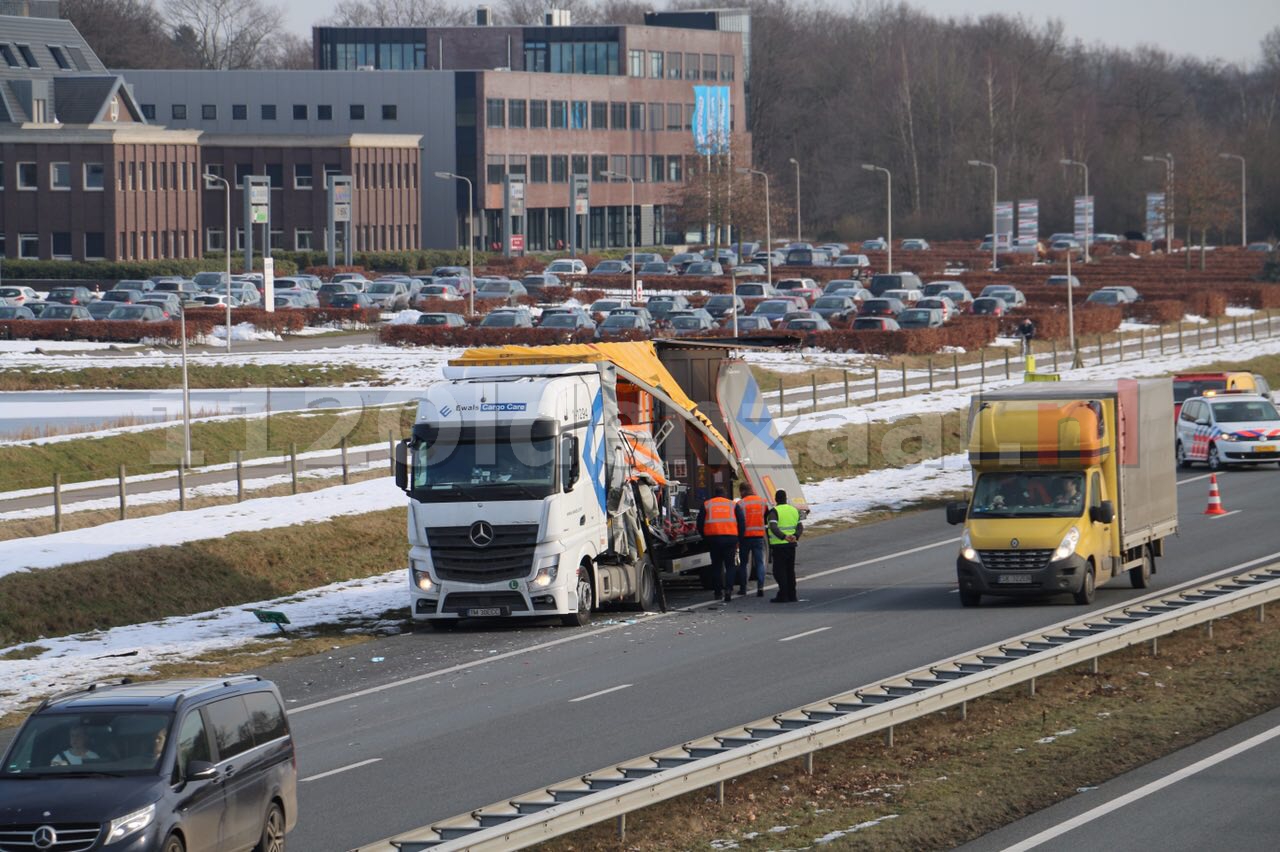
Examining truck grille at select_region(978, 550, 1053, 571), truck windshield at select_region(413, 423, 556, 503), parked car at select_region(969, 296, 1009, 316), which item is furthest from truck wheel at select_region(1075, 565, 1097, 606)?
parked car at select_region(969, 296, 1009, 316)

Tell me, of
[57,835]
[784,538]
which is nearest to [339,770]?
[57,835]

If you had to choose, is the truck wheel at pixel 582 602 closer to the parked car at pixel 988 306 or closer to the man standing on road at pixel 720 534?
the man standing on road at pixel 720 534

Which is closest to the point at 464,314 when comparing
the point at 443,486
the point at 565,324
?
the point at 565,324

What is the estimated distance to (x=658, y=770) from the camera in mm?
15164

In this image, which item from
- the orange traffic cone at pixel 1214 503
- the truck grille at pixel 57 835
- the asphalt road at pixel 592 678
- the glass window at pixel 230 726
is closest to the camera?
the truck grille at pixel 57 835

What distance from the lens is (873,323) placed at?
2751 inches

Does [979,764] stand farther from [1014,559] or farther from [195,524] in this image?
[195,524]

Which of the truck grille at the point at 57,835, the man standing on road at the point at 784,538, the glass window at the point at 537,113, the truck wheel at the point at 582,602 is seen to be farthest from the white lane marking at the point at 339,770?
the glass window at the point at 537,113

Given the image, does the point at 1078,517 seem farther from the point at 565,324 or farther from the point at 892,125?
the point at 892,125

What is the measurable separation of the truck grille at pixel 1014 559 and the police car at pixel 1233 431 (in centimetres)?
1812

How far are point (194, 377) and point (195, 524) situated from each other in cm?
2568

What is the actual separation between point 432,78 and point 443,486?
4560 inches

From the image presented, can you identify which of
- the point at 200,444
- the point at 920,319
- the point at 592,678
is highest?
the point at 920,319

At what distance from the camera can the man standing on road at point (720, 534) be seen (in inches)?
1103
